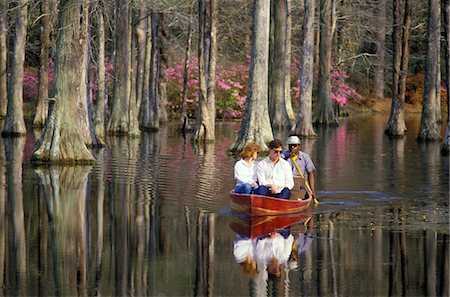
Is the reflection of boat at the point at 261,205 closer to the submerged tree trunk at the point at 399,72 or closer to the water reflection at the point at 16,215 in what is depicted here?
the water reflection at the point at 16,215

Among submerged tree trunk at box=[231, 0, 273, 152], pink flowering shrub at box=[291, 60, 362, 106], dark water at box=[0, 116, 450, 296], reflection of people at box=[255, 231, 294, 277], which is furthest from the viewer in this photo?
pink flowering shrub at box=[291, 60, 362, 106]

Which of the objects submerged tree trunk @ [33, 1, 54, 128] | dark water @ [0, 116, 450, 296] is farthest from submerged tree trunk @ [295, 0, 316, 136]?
dark water @ [0, 116, 450, 296]

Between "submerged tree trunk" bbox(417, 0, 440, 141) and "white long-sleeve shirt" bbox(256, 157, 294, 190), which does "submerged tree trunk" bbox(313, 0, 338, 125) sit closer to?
"submerged tree trunk" bbox(417, 0, 440, 141)

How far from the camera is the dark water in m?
11.3

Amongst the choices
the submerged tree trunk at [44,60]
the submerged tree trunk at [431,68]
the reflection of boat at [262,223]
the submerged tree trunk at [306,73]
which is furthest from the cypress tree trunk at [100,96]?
the reflection of boat at [262,223]

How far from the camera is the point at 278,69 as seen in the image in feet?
163

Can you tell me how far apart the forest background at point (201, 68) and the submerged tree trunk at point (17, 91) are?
5cm

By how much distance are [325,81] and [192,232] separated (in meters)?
38.3

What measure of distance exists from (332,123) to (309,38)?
8267mm

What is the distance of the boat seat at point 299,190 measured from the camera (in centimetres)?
A: 1881

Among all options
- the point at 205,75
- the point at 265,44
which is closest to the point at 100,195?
the point at 265,44

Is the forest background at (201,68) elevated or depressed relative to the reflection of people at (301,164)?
elevated

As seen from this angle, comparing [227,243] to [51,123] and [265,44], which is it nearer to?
[51,123]

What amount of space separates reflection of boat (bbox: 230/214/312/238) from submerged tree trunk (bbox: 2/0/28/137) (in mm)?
21958
